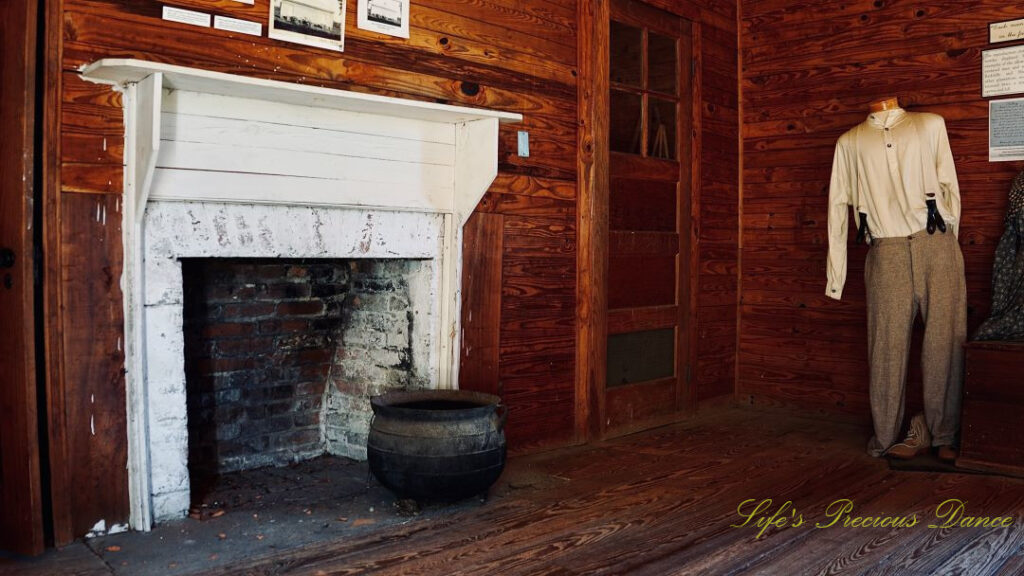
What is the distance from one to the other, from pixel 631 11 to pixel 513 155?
1146mm

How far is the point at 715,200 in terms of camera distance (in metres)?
4.72

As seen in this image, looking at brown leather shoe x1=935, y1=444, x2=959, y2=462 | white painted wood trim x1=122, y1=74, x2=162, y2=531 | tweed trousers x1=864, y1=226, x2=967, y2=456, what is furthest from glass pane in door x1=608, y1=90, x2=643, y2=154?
white painted wood trim x1=122, y1=74, x2=162, y2=531

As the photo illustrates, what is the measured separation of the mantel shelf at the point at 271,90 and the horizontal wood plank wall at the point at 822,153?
7.18 feet

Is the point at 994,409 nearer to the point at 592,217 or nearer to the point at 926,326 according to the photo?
the point at 926,326

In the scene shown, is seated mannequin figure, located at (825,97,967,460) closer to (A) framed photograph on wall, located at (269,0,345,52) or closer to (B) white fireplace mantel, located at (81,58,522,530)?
(B) white fireplace mantel, located at (81,58,522,530)

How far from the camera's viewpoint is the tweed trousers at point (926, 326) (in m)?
3.64

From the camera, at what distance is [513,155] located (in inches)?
139

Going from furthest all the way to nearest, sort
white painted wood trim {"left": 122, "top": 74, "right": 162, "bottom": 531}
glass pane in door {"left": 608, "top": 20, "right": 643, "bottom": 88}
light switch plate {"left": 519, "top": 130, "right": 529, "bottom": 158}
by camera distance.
Answer: glass pane in door {"left": 608, "top": 20, "right": 643, "bottom": 88} < light switch plate {"left": 519, "top": 130, "right": 529, "bottom": 158} < white painted wood trim {"left": 122, "top": 74, "right": 162, "bottom": 531}

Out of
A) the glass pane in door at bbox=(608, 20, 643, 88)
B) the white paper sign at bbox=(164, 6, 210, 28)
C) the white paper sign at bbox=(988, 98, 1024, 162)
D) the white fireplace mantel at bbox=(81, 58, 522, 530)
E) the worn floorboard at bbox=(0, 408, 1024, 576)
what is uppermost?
the glass pane in door at bbox=(608, 20, 643, 88)

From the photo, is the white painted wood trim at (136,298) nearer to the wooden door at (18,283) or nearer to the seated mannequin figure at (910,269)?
the wooden door at (18,283)

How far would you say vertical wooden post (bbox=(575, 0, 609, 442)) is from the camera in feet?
12.7

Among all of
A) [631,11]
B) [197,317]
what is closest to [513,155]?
[631,11]

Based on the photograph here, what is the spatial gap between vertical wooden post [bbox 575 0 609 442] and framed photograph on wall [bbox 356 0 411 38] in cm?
101

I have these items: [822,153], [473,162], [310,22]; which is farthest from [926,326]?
[310,22]
